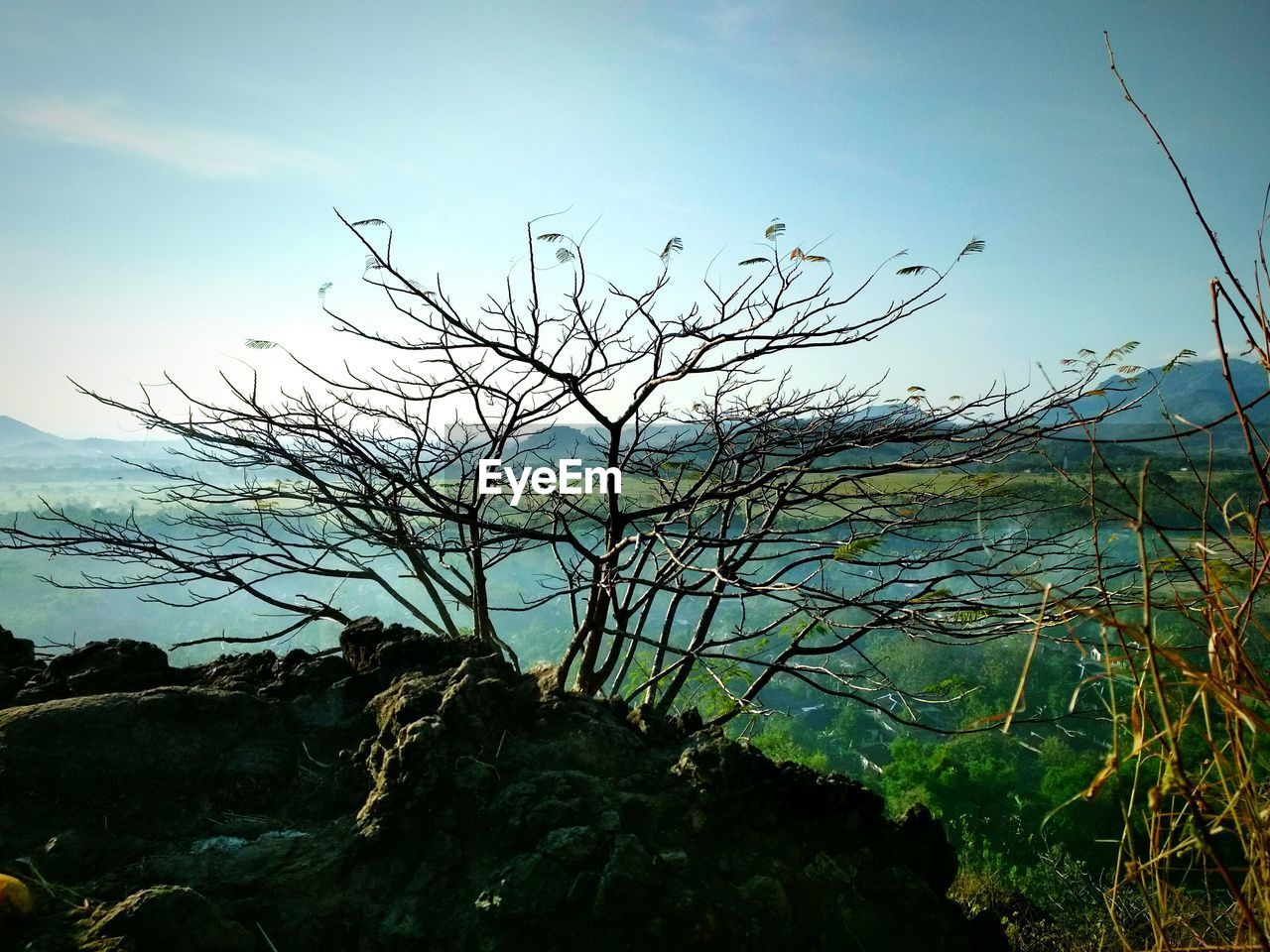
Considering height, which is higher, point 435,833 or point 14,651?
point 14,651

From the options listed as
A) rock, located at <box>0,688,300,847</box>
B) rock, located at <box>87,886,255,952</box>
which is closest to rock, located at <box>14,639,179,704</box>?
rock, located at <box>0,688,300,847</box>

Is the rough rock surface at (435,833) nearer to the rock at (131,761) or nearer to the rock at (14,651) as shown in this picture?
the rock at (131,761)

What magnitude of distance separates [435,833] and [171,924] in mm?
639

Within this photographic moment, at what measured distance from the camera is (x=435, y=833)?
203 centimetres

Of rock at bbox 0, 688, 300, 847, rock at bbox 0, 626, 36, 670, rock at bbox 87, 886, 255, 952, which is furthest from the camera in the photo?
rock at bbox 0, 626, 36, 670

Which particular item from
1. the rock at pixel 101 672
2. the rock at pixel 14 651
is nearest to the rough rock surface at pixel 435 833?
the rock at pixel 101 672

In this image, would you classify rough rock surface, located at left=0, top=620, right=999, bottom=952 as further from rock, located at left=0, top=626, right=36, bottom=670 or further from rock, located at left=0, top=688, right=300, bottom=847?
rock, located at left=0, top=626, right=36, bottom=670

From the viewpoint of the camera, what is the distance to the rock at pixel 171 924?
5.16 feet

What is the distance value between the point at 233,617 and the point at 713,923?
109ft

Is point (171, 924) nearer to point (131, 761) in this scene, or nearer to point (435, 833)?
point (435, 833)

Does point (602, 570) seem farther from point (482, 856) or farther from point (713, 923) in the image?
point (713, 923)

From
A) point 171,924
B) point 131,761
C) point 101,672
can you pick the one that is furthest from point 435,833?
point 101,672

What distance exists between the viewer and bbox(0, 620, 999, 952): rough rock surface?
1771 millimetres

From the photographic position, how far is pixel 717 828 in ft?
7.09
